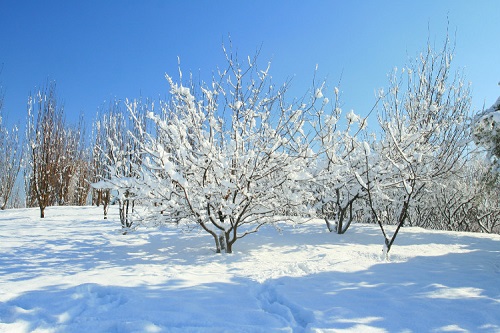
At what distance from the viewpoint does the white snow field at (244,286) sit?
251 centimetres

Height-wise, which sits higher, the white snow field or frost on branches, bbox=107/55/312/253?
frost on branches, bbox=107/55/312/253

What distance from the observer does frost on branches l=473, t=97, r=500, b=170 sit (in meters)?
4.61

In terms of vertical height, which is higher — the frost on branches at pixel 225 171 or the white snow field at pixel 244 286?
the frost on branches at pixel 225 171

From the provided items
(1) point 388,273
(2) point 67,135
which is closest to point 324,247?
(1) point 388,273

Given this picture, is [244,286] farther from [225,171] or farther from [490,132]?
[490,132]

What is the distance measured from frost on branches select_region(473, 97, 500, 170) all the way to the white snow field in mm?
1783

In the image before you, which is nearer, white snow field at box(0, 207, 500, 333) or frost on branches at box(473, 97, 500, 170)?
white snow field at box(0, 207, 500, 333)

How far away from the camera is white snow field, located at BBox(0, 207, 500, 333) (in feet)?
8.25

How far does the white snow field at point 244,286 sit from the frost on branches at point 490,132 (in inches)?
70.2

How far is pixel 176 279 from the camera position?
370 cm

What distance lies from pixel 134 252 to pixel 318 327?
3.92 meters

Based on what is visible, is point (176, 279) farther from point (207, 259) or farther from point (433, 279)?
point (433, 279)

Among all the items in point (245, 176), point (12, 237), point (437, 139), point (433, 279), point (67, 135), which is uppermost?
point (67, 135)

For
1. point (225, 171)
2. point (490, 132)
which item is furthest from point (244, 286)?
point (490, 132)
